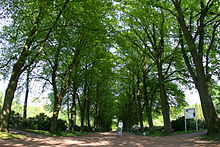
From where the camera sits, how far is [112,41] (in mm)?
18719

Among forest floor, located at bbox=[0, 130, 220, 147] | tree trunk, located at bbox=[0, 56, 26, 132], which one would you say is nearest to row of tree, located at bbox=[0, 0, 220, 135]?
tree trunk, located at bbox=[0, 56, 26, 132]

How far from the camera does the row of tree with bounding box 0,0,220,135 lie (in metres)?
12.3

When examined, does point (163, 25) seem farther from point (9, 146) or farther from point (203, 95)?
point (9, 146)

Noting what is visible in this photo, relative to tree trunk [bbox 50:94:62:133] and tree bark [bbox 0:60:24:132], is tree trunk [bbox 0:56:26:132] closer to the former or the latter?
tree bark [bbox 0:60:24:132]

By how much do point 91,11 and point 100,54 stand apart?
945cm

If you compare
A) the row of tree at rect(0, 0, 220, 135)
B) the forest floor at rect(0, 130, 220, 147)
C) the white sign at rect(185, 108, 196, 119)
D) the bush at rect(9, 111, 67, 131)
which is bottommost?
the forest floor at rect(0, 130, 220, 147)

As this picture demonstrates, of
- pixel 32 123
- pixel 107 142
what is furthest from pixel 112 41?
pixel 32 123

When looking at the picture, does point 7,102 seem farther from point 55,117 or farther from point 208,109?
point 208,109

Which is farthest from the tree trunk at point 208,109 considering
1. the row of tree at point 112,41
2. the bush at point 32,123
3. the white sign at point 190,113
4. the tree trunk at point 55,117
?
the bush at point 32,123

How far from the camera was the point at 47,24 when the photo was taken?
14.7m

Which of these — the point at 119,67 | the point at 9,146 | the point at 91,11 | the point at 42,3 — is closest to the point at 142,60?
the point at 119,67

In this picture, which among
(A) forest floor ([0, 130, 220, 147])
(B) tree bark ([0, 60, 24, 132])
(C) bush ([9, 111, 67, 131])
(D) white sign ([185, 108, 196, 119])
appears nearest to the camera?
(A) forest floor ([0, 130, 220, 147])

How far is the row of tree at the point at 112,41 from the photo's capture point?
12289mm

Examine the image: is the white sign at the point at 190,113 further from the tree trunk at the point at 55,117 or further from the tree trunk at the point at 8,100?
the tree trunk at the point at 8,100
